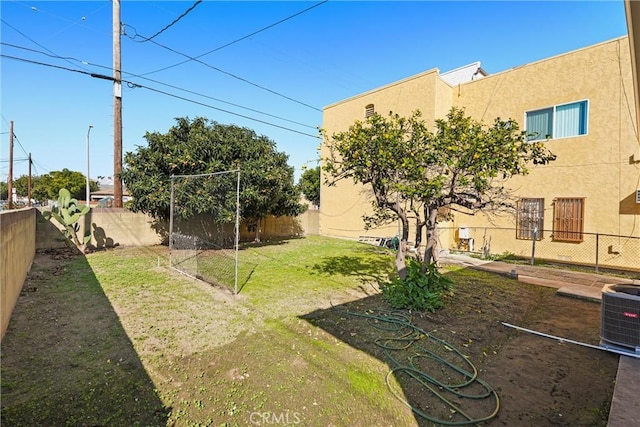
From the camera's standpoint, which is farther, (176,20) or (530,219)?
(530,219)

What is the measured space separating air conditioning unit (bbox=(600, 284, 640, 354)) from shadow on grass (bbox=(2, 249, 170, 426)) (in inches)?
187

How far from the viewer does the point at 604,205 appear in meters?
8.25

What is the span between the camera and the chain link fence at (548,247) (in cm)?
800

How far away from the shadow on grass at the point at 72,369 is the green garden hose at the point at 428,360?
2.18 meters

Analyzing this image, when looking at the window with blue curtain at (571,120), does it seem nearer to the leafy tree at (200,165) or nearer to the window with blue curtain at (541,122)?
the window with blue curtain at (541,122)

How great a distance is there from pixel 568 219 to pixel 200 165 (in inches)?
439

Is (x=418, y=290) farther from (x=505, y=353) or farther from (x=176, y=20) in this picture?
(x=176, y=20)

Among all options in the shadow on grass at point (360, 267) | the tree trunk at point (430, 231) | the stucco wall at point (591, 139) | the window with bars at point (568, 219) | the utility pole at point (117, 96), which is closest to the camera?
the tree trunk at point (430, 231)

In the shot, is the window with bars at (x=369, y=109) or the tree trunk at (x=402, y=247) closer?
the tree trunk at (x=402, y=247)

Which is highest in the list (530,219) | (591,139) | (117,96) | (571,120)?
(117,96)

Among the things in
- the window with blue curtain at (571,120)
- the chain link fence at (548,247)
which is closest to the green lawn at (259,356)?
the chain link fence at (548,247)

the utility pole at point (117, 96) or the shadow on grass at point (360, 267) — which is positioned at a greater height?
the utility pole at point (117, 96)

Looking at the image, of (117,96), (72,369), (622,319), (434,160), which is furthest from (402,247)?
(117,96)

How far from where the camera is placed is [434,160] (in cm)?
429
